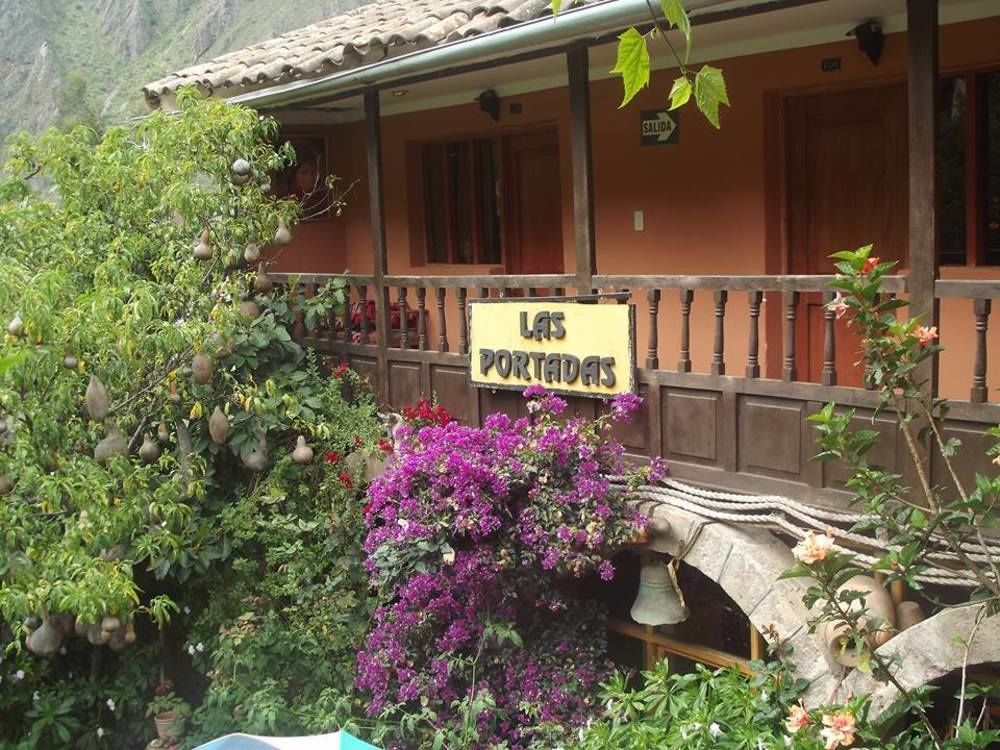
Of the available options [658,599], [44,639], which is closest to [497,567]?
[658,599]

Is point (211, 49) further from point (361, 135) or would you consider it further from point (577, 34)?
point (577, 34)

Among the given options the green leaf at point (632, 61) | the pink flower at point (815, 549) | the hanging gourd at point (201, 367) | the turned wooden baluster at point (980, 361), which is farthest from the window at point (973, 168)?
the green leaf at point (632, 61)

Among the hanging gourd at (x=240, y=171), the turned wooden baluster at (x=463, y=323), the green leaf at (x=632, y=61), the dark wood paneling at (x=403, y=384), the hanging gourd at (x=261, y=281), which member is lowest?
the dark wood paneling at (x=403, y=384)

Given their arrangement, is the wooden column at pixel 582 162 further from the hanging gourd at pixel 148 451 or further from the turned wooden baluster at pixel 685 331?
the hanging gourd at pixel 148 451

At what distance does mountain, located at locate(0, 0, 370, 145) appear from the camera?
34.2m

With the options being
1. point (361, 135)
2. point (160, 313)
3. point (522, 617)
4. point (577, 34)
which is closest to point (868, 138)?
point (577, 34)

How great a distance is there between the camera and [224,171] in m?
7.73

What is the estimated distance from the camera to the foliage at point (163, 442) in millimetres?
6246

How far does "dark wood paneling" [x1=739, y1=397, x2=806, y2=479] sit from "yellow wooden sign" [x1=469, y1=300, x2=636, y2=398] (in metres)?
0.74

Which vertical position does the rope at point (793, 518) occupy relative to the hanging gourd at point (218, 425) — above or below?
below

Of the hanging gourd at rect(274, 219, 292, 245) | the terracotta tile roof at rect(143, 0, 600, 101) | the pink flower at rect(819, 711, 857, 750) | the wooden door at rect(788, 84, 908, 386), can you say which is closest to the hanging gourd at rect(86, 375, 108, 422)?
the hanging gourd at rect(274, 219, 292, 245)

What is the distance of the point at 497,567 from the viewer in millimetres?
6195

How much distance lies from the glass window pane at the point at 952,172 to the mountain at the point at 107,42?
28165 millimetres

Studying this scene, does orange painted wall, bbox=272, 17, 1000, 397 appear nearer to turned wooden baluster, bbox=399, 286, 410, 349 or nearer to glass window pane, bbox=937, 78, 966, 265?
glass window pane, bbox=937, 78, 966, 265
